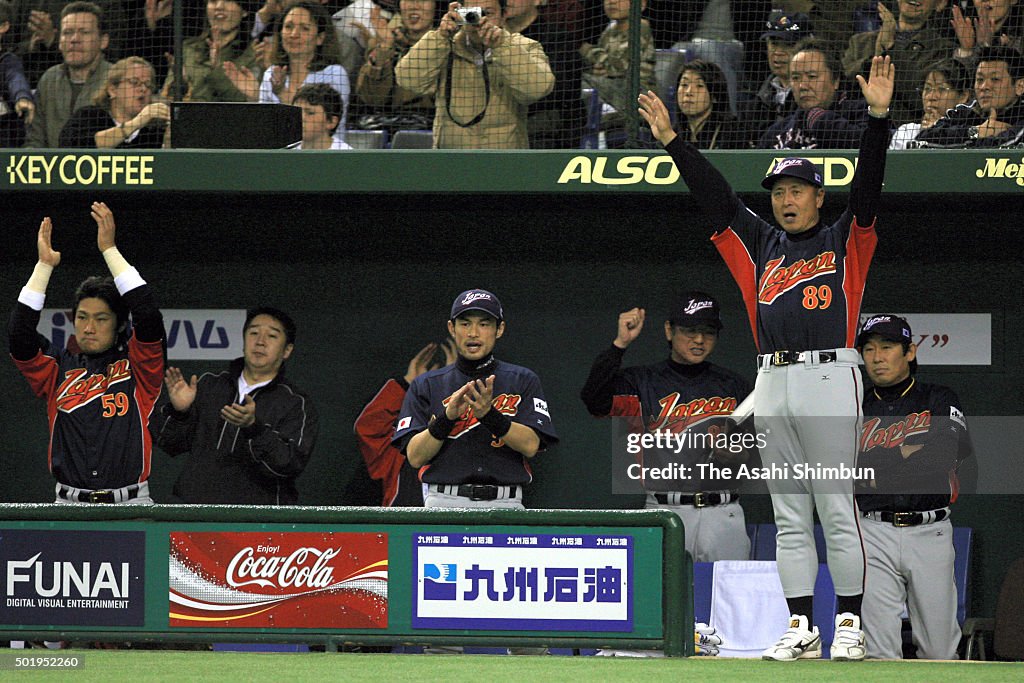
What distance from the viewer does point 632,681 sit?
4293 millimetres

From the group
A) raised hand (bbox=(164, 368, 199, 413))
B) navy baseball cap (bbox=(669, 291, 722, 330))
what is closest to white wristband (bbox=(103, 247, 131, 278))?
raised hand (bbox=(164, 368, 199, 413))

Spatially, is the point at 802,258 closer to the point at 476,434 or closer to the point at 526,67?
the point at 476,434

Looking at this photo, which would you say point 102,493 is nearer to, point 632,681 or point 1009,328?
point 632,681

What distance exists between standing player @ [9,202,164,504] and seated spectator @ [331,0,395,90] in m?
1.98

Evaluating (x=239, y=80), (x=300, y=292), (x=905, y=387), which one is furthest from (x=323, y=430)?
(x=905, y=387)

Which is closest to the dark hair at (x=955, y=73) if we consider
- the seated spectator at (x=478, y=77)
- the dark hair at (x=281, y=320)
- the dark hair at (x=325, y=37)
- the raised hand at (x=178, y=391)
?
the seated spectator at (x=478, y=77)

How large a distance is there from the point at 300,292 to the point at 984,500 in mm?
4110

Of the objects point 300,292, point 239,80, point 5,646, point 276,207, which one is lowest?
point 5,646

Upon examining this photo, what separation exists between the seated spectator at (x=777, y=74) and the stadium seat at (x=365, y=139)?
6.68ft

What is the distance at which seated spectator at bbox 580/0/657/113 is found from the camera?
7391 mm

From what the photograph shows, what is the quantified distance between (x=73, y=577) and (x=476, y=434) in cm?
183

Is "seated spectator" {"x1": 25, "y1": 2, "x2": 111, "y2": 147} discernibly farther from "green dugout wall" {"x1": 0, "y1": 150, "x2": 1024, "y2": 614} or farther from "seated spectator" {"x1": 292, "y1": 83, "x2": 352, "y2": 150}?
"seated spectator" {"x1": 292, "y1": 83, "x2": 352, "y2": 150}

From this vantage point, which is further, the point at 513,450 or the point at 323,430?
the point at 323,430

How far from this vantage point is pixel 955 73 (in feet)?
23.0
